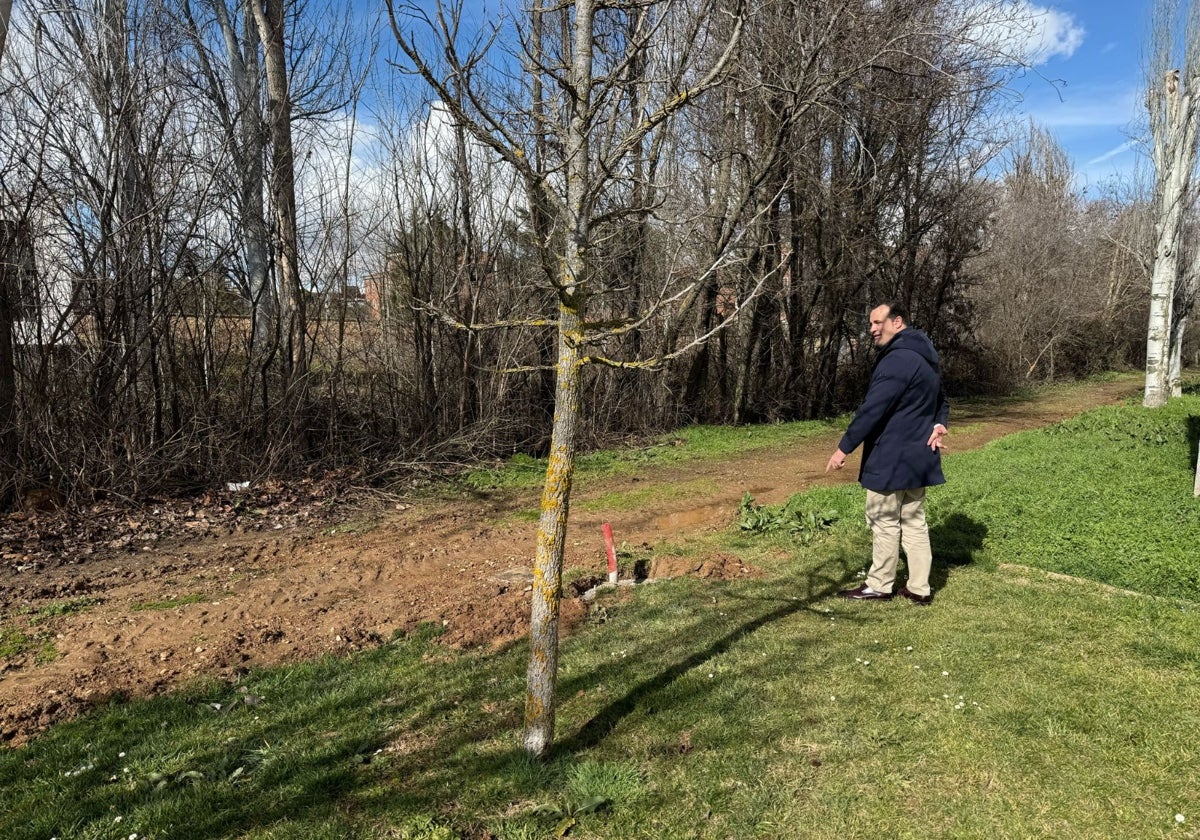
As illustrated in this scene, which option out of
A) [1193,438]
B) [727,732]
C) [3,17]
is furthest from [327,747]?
[1193,438]

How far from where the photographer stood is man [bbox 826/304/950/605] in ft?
15.0

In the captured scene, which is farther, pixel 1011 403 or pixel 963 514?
pixel 1011 403

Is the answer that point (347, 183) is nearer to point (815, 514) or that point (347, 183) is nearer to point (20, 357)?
point (20, 357)

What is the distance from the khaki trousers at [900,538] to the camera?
4699mm

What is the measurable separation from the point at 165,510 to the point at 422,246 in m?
5.35

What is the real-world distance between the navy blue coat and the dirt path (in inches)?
65.1

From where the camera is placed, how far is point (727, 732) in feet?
10.5

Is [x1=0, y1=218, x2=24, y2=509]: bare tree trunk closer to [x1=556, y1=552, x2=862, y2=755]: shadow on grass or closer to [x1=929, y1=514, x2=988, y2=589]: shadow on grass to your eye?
[x1=556, y1=552, x2=862, y2=755]: shadow on grass

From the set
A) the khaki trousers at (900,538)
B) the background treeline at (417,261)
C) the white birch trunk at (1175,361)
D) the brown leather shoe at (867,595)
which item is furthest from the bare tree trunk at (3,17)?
the white birch trunk at (1175,361)

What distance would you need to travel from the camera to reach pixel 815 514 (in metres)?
6.70

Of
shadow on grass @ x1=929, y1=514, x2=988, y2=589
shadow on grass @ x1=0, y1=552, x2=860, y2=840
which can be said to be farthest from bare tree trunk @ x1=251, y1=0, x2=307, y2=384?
shadow on grass @ x1=929, y1=514, x2=988, y2=589

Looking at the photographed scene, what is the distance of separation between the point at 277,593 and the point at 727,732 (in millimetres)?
3782

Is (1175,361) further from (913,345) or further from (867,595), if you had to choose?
(867,595)

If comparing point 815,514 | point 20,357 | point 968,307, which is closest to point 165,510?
point 20,357
